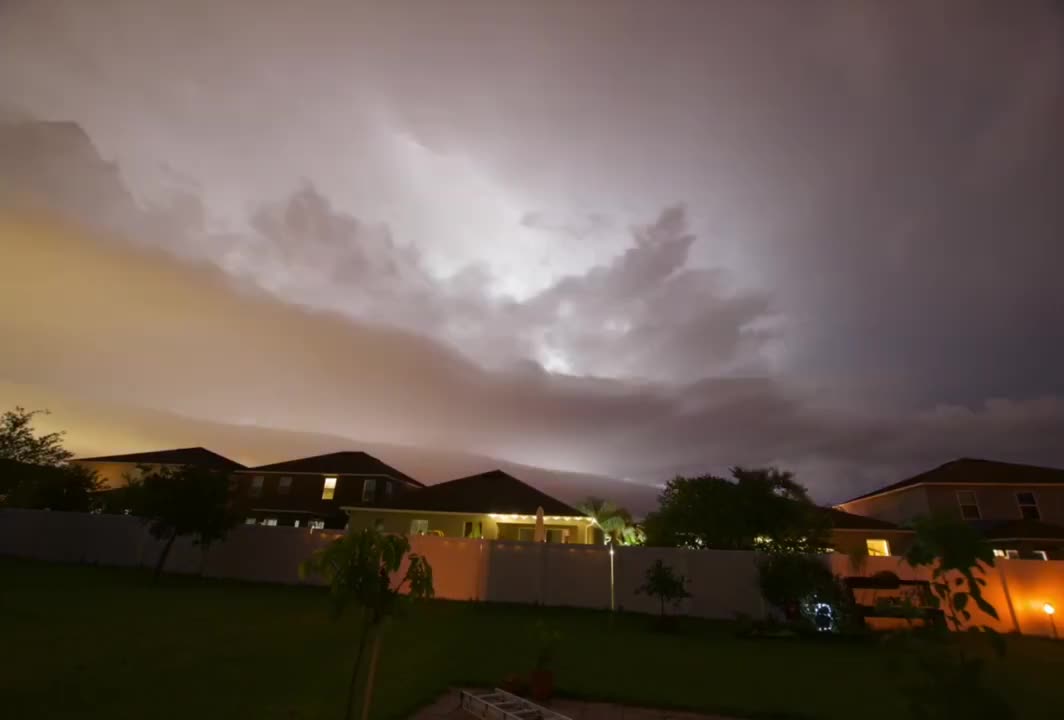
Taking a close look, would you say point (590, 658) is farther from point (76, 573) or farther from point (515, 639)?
point (76, 573)

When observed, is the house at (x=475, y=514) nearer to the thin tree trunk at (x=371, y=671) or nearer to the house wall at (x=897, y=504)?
the house wall at (x=897, y=504)

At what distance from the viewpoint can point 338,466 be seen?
144 feet

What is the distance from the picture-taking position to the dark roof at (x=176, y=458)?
4731cm

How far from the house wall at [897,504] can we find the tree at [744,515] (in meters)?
12.6

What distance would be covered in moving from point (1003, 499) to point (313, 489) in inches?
1864

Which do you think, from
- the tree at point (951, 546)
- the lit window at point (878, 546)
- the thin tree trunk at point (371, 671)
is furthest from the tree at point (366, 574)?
the lit window at point (878, 546)

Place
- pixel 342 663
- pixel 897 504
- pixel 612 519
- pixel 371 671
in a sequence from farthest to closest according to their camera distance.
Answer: pixel 612 519 < pixel 897 504 < pixel 342 663 < pixel 371 671

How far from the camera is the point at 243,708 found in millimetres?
7074

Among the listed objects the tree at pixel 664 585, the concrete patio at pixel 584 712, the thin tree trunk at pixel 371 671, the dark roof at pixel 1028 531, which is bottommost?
the concrete patio at pixel 584 712

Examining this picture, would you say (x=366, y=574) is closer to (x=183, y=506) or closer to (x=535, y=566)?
(x=535, y=566)

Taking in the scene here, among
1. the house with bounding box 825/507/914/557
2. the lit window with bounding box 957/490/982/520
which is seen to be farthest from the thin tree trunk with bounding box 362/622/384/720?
the lit window with bounding box 957/490/982/520

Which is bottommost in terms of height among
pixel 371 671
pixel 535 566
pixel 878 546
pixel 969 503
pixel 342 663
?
pixel 342 663

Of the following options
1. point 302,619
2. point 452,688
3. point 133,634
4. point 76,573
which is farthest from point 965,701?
point 76,573

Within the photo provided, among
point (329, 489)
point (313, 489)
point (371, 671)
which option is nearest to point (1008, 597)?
point (371, 671)
